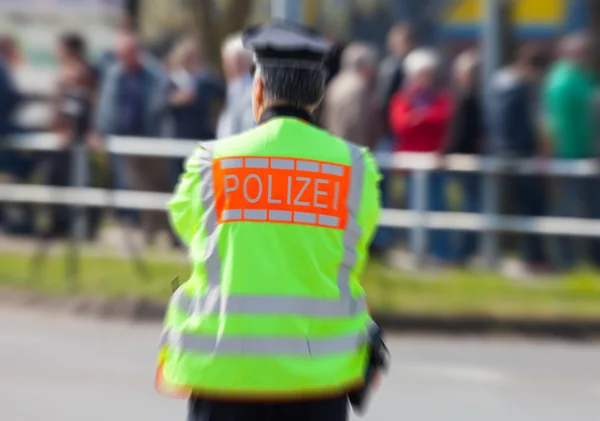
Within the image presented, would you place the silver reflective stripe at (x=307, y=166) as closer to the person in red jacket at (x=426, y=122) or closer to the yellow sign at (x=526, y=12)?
the person in red jacket at (x=426, y=122)

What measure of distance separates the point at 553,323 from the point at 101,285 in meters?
3.65

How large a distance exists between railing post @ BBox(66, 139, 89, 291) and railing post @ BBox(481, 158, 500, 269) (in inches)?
139

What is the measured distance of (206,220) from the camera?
429 cm

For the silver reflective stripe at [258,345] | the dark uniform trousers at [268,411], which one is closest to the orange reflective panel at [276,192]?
the silver reflective stripe at [258,345]

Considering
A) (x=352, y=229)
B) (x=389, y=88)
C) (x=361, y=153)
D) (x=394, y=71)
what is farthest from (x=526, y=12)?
(x=352, y=229)

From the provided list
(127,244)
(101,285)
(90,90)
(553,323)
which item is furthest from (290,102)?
(90,90)

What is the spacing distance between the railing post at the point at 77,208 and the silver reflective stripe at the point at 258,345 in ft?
32.6

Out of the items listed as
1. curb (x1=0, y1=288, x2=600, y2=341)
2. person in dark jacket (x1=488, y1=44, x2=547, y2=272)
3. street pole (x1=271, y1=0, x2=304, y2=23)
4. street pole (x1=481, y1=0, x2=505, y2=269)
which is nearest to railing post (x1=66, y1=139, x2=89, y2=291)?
curb (x1=0, y1=288, x2=600, y2=341)

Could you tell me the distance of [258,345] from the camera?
4.17m

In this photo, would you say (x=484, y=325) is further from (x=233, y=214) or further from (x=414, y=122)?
(x=233, y=214)

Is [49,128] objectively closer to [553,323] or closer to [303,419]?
[553,323]

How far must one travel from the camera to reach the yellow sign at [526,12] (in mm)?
20359

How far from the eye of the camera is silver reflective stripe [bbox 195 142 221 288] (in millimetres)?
4230

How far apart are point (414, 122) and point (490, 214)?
1077mm
